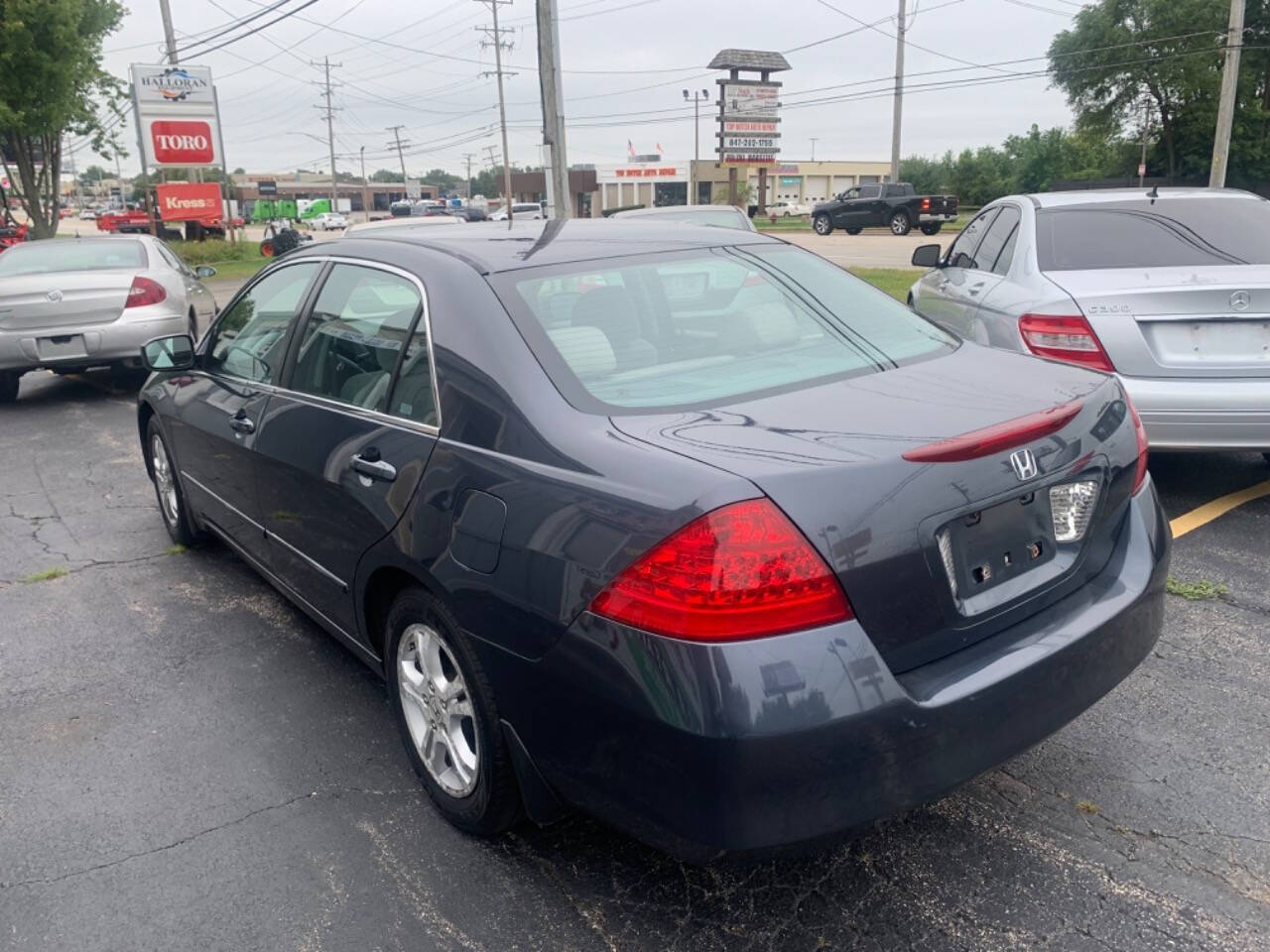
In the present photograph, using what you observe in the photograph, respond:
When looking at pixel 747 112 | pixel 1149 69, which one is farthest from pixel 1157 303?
pixel 747 112

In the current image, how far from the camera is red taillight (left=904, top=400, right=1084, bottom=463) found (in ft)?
7.40

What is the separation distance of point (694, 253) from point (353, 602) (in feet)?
5.07

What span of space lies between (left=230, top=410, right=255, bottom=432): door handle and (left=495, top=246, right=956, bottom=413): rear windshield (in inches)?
56.5

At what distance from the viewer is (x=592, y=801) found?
233 cm

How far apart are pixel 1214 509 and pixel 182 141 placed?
1063 inches

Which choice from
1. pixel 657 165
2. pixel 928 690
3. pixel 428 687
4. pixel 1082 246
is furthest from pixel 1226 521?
pixel 657 165

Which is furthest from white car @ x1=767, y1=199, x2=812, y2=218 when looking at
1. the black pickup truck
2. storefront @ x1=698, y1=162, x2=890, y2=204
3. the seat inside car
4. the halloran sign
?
the seat inside car

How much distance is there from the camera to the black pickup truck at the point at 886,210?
36.5 m

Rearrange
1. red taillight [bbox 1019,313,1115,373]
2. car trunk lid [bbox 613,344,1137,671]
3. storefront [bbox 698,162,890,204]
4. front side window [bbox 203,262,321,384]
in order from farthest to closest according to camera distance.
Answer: storefront [bbox 698,162,890,204]
red taillight [bbox 1019,313,1115,373]
front side window [bbox 203,262,321,384]
car trunk lid [bbox 613,344,1137,671]

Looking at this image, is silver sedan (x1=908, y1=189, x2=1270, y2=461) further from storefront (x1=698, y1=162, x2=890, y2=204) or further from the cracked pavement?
storefront (x1=698, y1=162, x2=890, y2=204)

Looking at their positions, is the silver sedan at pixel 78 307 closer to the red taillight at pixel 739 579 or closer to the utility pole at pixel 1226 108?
the red taillight at pixel 739 579

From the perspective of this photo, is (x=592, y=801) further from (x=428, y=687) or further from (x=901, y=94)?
(x=901, y=94)

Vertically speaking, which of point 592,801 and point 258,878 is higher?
point 592,801

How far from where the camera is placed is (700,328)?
309 cm
